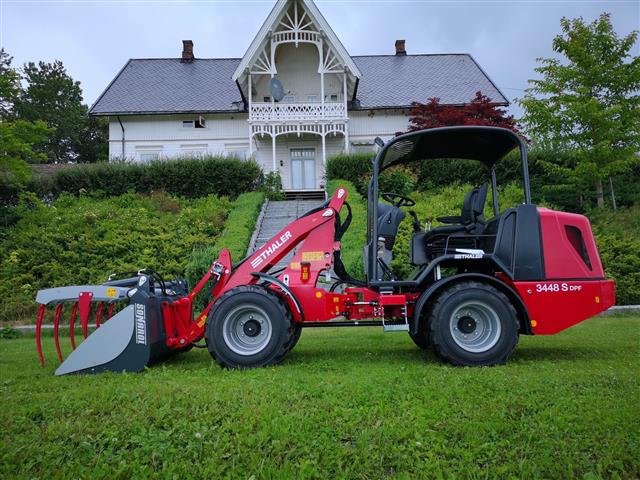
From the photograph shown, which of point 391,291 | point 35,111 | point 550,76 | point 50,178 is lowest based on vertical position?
point 391,291

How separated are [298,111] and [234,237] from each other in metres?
12.1

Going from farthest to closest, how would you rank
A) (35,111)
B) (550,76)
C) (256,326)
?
(35,111) < (550,76) < (256,326)

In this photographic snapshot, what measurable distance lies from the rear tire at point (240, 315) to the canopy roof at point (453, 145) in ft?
6.67

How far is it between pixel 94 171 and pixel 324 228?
14.2 m

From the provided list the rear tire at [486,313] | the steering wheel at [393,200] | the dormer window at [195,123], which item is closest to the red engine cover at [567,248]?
the rear tire at [486,313]

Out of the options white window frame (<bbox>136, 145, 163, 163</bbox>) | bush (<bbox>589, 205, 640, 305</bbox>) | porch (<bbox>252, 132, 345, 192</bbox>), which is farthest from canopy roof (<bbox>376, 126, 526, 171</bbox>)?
white window frame (<bbox>136, 145, 163, 163</bbox>)

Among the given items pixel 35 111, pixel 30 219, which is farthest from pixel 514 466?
pixel 35 111

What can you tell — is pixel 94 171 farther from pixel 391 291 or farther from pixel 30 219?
pixel 391 291

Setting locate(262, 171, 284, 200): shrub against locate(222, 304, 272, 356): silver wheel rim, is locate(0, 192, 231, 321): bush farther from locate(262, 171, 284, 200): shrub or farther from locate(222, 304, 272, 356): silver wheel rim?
locate(222, 304, 272, 356): silver wheel rim

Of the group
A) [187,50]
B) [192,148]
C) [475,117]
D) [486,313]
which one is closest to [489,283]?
[486,313]

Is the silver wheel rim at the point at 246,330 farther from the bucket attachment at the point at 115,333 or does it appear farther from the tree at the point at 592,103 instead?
the tree at the point at 592,103

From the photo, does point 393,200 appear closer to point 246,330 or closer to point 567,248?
point 567,248

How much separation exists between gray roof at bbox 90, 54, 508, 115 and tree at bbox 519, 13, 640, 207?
10042mm

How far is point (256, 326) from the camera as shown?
5.26 metres
